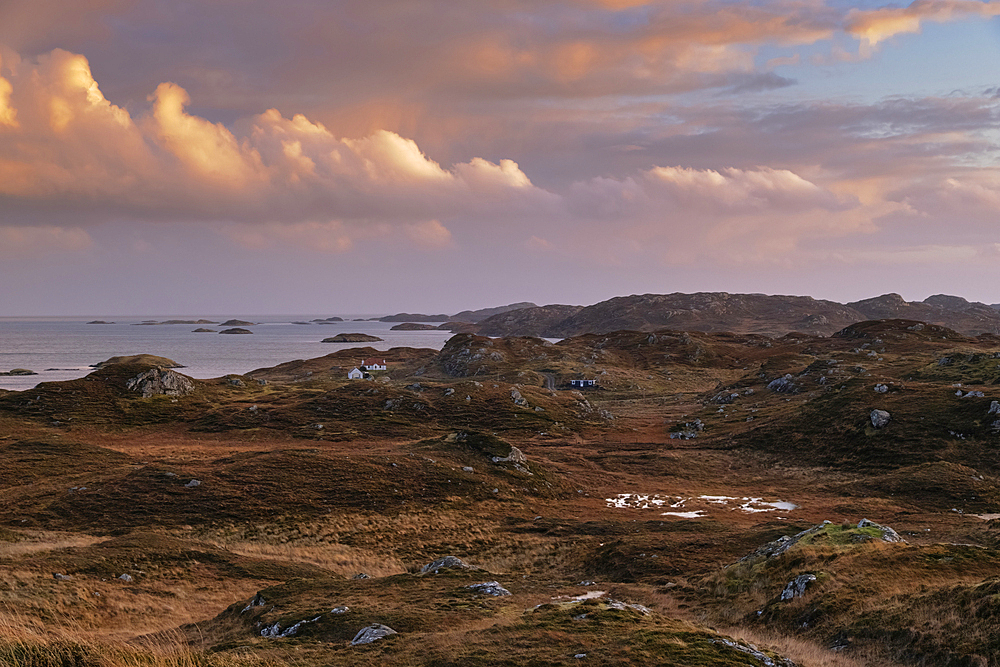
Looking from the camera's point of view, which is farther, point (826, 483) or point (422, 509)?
point (826, 483)

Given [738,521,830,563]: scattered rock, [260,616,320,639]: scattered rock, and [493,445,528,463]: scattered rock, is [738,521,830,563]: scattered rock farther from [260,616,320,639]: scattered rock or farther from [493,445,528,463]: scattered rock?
[493,445,528,463]: scattered rock

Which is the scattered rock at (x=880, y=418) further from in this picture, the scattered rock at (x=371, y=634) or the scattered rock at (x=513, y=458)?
the scattered rock at (x=371, y=634)

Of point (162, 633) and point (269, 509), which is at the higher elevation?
point (162, 633)

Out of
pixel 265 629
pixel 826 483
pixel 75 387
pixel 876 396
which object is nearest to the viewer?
pixel 265 629

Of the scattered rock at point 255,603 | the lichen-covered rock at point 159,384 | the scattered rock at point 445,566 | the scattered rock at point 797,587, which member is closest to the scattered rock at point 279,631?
the scattered rock at point 255,603

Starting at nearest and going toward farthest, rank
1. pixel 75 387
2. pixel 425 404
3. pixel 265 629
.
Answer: pixel 265 629 → pixel 75 387 → pixel 425 404

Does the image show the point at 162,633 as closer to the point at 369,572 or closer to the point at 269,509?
the point at 369,572

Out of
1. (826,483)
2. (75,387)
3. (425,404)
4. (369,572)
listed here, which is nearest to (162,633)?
(369,572)

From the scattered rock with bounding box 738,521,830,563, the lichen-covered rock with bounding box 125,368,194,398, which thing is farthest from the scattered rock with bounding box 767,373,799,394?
the lichen-covered rock with bounding box 125,368,194,398
